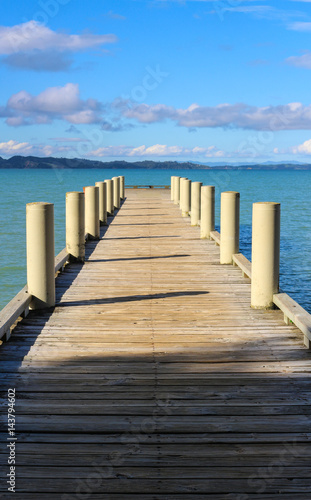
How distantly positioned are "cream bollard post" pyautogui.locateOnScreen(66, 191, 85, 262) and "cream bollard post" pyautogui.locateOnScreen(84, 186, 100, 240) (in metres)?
2.60

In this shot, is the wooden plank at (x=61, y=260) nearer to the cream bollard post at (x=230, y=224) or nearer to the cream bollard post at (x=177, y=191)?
the cream bollard post at (x=230, y=224)

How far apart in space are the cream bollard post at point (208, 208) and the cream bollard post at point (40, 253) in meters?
7.02

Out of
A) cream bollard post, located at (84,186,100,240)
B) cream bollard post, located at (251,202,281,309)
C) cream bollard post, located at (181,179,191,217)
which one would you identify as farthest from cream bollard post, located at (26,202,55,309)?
cream bollard post, located at (181,179,191,217)

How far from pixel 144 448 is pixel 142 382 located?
1133 millimetres

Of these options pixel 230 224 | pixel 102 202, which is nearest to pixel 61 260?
pixel 230 224

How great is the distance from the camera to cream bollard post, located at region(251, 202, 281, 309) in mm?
7418

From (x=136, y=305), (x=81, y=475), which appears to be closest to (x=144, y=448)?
(x=81, y=475)

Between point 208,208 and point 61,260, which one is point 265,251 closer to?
point 61,260

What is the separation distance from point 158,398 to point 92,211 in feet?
30.7

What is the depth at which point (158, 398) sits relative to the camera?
4758 millimetres

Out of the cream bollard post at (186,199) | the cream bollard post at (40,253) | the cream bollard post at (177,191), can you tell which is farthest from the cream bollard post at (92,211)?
the cream bollard post at (177,191)

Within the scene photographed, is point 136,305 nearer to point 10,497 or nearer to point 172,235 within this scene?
point 10,497

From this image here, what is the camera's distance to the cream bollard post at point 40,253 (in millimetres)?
7344

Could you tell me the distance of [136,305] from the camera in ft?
26.0
